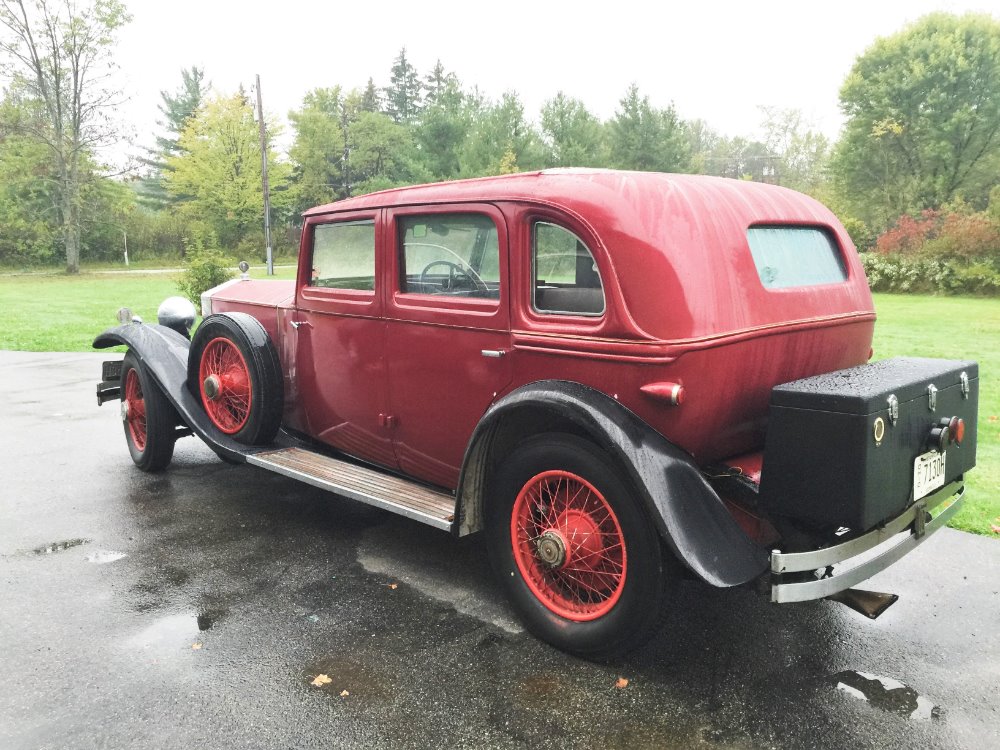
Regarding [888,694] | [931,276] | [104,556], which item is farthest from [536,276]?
[931,276]

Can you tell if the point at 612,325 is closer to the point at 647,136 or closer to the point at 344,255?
the point at 344,255

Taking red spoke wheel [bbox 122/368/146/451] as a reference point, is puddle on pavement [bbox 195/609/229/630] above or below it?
below

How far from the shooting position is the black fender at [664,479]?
253cm

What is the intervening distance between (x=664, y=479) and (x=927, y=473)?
108 cm

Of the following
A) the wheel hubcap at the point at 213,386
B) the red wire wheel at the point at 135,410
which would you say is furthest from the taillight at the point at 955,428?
the red wire wheel at the point at 135,410

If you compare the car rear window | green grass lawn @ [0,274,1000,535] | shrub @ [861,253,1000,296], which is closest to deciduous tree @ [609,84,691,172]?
shrub @ [861,253,1000,296]

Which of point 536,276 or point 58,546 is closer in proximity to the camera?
point 536,276

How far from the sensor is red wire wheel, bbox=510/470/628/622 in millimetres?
2855

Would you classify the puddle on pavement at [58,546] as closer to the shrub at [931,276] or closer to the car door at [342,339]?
the car door at [342,339]

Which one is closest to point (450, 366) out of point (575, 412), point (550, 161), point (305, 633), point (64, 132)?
point (575, 412)

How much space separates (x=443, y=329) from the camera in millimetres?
3477

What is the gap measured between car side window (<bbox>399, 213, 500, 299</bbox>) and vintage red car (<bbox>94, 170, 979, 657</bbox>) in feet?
0.04

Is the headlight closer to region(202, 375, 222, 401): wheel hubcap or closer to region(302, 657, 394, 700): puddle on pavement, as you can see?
region(202, 375, 222, 401): wheel hubcap

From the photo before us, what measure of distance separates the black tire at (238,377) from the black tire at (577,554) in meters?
1.84
